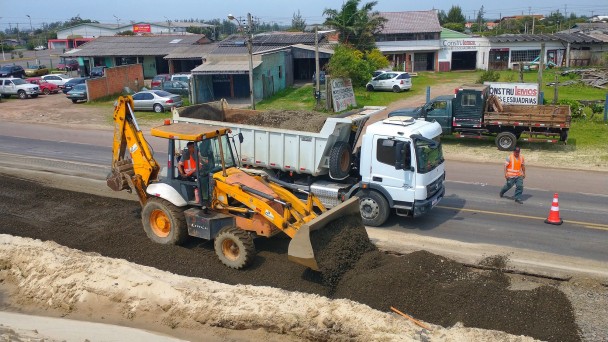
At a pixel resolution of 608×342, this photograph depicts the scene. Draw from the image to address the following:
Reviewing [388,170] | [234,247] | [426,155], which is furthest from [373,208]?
[234,247]

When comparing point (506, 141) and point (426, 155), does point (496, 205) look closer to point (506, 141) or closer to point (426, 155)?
point (426, 155)

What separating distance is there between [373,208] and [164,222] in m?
4.85

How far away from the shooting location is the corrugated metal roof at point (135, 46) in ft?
163

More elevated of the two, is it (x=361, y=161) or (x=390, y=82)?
(x=361, y=161)

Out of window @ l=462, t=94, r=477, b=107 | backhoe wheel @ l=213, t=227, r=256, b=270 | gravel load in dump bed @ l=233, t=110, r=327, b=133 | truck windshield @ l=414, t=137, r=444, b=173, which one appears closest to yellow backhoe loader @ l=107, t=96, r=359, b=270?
backhoe wheel @ l=213, t=227, r=256, b=270

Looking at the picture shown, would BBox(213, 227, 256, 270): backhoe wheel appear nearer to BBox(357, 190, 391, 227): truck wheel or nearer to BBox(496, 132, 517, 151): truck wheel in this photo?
BBox(357, 190, 391, 227): truck wheel

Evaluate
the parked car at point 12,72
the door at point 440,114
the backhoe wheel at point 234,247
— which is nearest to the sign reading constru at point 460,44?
the door at point 440,114

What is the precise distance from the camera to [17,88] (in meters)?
40.3

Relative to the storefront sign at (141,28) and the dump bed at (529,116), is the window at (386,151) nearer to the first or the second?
the dump bed at (529,116)

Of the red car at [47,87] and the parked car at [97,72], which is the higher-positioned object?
the parked car at [97,72]

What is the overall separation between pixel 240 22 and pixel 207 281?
27.3m

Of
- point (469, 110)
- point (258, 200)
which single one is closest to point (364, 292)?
point (258, 200)

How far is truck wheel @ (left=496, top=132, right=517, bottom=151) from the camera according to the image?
Result: 22.4 m

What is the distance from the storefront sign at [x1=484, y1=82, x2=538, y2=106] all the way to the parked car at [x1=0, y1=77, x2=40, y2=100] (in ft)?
105
